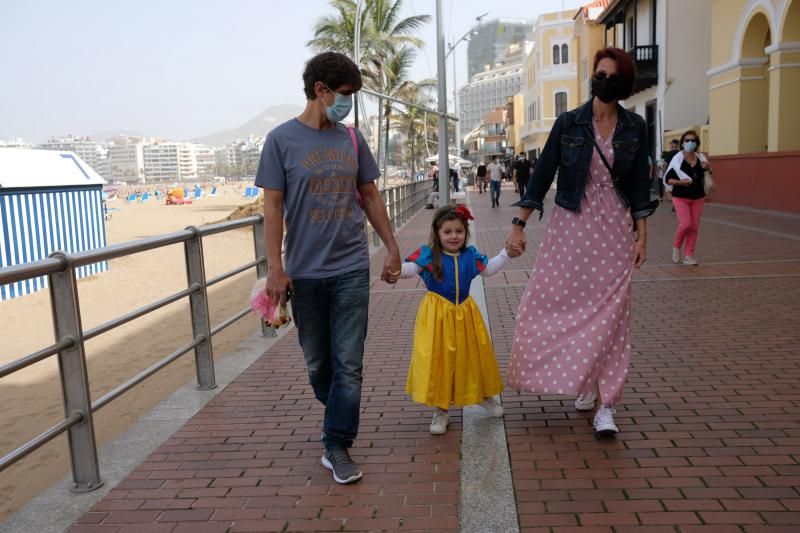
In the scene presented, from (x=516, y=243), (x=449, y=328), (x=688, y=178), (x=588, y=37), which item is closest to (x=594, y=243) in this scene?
(x=516, y=243)

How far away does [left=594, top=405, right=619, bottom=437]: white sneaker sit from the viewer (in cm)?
377

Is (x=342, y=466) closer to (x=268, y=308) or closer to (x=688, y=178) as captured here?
(x=268, y=308)

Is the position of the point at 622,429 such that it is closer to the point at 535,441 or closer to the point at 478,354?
the point at 535,441

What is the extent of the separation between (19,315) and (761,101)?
687 inches

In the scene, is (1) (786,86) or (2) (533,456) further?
(1) (786,86)

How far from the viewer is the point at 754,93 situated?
19203mm

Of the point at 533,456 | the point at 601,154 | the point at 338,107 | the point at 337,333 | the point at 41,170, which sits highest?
Answer: the point at 338,107

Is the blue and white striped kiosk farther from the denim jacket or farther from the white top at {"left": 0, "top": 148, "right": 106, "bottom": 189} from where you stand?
the denim jacket

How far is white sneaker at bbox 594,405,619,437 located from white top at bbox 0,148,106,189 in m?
11.2

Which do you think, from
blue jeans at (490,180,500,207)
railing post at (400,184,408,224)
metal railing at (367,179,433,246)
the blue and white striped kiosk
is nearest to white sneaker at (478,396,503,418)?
metal railing at (367,179,433,246)

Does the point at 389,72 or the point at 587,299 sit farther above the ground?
the point at 389,72

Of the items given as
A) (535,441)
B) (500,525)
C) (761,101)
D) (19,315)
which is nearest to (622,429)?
(535,441)

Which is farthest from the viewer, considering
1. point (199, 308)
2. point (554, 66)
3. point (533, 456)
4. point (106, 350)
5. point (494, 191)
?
point (554, 66)

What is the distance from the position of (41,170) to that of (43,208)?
0.70m
